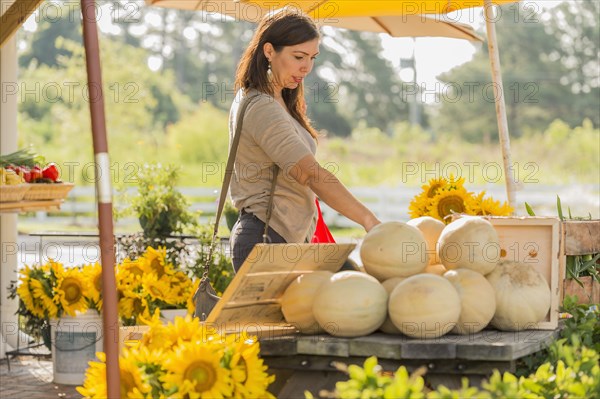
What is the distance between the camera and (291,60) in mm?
3252

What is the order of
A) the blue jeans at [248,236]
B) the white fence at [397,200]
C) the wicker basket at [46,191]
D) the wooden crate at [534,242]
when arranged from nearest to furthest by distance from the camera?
the wooden crate at [534,242] < the blue jeans at [248,236] < the wicker basket at [46,191] < the white fence at [397,200]

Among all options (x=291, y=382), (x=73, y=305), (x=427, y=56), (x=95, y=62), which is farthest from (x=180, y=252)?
(x=427, y=56)

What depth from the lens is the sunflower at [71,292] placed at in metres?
5.35

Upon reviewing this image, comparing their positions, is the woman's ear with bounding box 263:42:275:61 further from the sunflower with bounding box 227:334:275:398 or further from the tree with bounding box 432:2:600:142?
the tree with bounding box 432:2:600:142

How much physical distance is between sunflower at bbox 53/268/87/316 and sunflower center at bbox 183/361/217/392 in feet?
10.9

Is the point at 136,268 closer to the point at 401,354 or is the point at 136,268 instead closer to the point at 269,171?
the point at 269,171

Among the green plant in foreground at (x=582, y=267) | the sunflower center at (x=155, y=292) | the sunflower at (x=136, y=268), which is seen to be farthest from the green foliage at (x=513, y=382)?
the sunflower at (x=136, y=268)

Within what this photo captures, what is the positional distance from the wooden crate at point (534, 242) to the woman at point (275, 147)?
59 cm

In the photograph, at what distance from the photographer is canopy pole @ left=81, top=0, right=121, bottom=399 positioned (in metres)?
1.93

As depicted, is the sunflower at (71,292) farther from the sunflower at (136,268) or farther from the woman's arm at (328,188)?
the woman's arm at (328,188)

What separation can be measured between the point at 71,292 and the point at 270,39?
2.65m

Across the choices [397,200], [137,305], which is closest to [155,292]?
[137,305]

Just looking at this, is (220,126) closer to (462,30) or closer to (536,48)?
(536,48)

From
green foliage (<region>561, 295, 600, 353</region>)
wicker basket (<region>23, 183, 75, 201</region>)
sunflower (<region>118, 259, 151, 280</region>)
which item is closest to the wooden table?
green foliage (<region>561, 295, 600, 353</region>)
